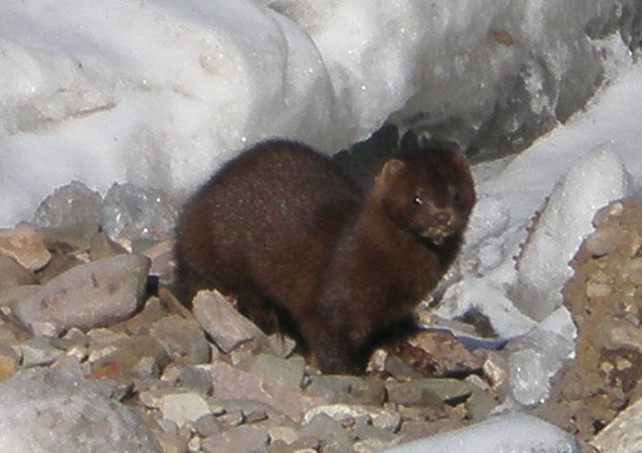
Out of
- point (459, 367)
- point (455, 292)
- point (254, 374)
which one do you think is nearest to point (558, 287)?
point (455, 292)

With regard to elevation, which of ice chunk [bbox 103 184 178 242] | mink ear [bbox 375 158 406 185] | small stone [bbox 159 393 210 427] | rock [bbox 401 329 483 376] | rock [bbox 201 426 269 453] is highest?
mink ear [bbox 375 158 406 185]

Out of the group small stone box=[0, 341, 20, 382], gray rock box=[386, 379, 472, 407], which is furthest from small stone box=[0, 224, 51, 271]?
gray rock box=[386, 379, 472, 407]

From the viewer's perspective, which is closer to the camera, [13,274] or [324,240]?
[13,274]

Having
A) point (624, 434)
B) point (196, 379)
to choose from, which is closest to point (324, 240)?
point (196, 379)

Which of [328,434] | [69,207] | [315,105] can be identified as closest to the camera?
[328,434]

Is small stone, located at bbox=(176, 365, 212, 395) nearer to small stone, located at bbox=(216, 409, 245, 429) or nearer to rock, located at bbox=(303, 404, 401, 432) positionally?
small stone, located at bbox=(216, 409, 245, 429)

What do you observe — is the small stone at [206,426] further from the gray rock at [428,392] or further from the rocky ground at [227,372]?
the gray rock at [428,392]

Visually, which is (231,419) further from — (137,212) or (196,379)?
(137,212)
